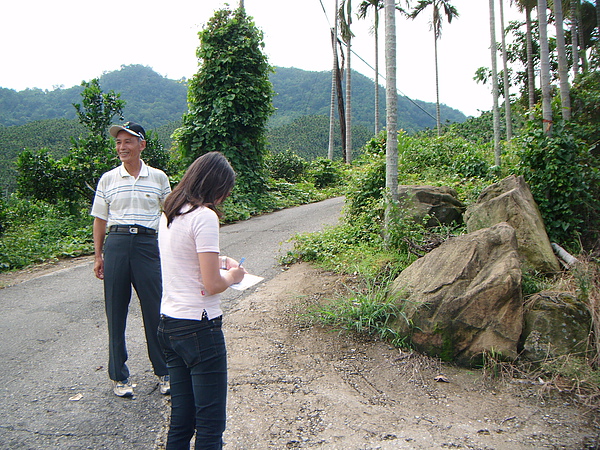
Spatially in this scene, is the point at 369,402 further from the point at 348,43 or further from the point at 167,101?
the point at 167,101

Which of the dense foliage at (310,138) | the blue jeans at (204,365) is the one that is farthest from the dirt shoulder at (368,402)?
the dense foliage at (310,138)

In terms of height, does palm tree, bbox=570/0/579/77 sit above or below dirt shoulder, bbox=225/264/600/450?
above

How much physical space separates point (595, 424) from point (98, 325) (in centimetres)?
477

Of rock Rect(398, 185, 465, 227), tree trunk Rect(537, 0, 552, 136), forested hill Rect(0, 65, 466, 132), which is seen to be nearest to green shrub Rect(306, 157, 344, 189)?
tree trunk Rect(537, 0, 552, 136)

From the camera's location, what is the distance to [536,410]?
142 inches

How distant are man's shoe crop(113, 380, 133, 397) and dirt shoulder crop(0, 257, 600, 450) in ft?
2.31

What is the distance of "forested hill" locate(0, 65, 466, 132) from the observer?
47531 millimetres

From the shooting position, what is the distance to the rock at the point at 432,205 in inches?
279

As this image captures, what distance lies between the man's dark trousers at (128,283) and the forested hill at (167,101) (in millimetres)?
44828

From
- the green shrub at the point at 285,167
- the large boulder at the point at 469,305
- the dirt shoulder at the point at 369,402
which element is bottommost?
the dirt shoulder at the point at 369,402

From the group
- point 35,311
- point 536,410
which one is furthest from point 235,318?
point 536,410

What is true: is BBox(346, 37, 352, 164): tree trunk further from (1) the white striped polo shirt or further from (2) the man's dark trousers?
(2) the man's dark trousers

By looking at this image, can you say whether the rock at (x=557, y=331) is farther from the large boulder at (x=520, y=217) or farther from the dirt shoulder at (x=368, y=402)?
the large boulder at (x=520, y=217)

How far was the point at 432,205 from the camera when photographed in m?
7.19
